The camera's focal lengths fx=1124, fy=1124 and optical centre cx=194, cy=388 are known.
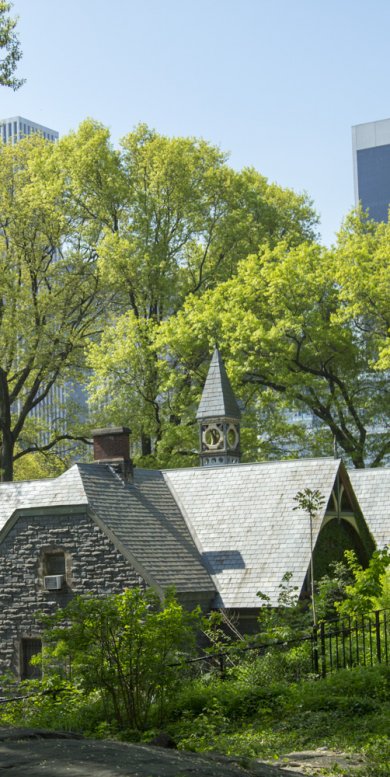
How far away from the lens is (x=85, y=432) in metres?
48.4

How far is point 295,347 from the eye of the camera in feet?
141

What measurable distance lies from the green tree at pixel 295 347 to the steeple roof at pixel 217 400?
6.05 m

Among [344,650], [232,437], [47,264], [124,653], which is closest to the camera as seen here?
[124,653]

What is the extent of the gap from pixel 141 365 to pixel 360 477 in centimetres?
1676

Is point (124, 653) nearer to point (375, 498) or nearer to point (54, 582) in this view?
point (54, 582)

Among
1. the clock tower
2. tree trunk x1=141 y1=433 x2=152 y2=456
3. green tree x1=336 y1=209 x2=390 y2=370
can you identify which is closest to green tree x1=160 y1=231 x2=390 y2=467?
green tree x1=336 y1=209 x2=390 y2=370

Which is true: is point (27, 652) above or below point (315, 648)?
below

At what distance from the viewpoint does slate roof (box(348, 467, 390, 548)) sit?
96.3 ft

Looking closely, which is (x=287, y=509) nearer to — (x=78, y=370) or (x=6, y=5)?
(x=6, y=5)

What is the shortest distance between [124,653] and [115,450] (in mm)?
15215

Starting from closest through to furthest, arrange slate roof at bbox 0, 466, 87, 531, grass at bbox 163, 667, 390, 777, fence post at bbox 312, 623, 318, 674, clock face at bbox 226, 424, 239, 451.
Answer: grass at bbox 163, 667, 390, 777, fence post at bbox 312, 623, 318, 674, slate roof at bbox 0, 466, 87, 531, clock face at bbox 226, 424, 239, 451

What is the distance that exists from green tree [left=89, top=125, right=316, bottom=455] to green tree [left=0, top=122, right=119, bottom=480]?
118 cm

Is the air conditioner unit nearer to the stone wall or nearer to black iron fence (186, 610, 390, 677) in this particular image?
the stone wall

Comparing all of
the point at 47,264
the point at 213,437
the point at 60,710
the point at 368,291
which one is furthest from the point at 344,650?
the point at 47,264
